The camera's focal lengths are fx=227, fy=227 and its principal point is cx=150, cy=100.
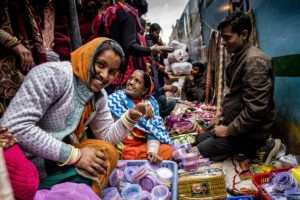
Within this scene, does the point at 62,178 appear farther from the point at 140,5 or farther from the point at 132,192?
the point at 140,5

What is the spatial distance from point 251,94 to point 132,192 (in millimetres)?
1459

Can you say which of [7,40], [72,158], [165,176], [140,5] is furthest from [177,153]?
[140,5]

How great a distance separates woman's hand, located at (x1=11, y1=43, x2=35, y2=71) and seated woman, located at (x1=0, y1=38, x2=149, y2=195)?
0.10 m

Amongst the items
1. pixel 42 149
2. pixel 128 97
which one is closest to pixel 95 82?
pixel 42 149

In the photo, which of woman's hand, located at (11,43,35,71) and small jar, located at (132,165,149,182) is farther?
small jar, located at (132,165,149,182)

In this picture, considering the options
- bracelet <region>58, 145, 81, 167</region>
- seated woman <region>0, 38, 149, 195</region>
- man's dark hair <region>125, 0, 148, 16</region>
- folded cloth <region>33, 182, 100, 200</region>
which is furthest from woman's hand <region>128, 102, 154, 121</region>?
man's dark hair <region>125, 0, 148, 16</region>

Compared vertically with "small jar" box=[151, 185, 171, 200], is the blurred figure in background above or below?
above

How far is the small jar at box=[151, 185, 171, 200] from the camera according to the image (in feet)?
5.59

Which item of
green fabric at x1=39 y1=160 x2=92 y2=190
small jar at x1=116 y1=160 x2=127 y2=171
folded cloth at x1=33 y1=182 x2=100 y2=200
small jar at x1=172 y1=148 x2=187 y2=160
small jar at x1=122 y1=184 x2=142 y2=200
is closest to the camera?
folded cloth at x1=33 y1=182 x2=100 y2=200

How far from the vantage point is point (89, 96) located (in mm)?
1402

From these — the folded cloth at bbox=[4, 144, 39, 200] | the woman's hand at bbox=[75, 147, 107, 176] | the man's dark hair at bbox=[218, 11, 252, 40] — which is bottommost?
the woman's hand at bbox=[75, 147, 107, 176]

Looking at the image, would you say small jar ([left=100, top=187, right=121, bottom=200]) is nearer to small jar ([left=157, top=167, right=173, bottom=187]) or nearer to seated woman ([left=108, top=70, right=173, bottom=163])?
small jar ([left=157, top=167, right=173, bottom=187])

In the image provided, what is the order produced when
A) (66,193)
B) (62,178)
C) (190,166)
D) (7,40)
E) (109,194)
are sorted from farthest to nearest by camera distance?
(190,166) < (109,194) < (62,178) < (7,40) < (66,193)

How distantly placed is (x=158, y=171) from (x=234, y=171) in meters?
1.00
